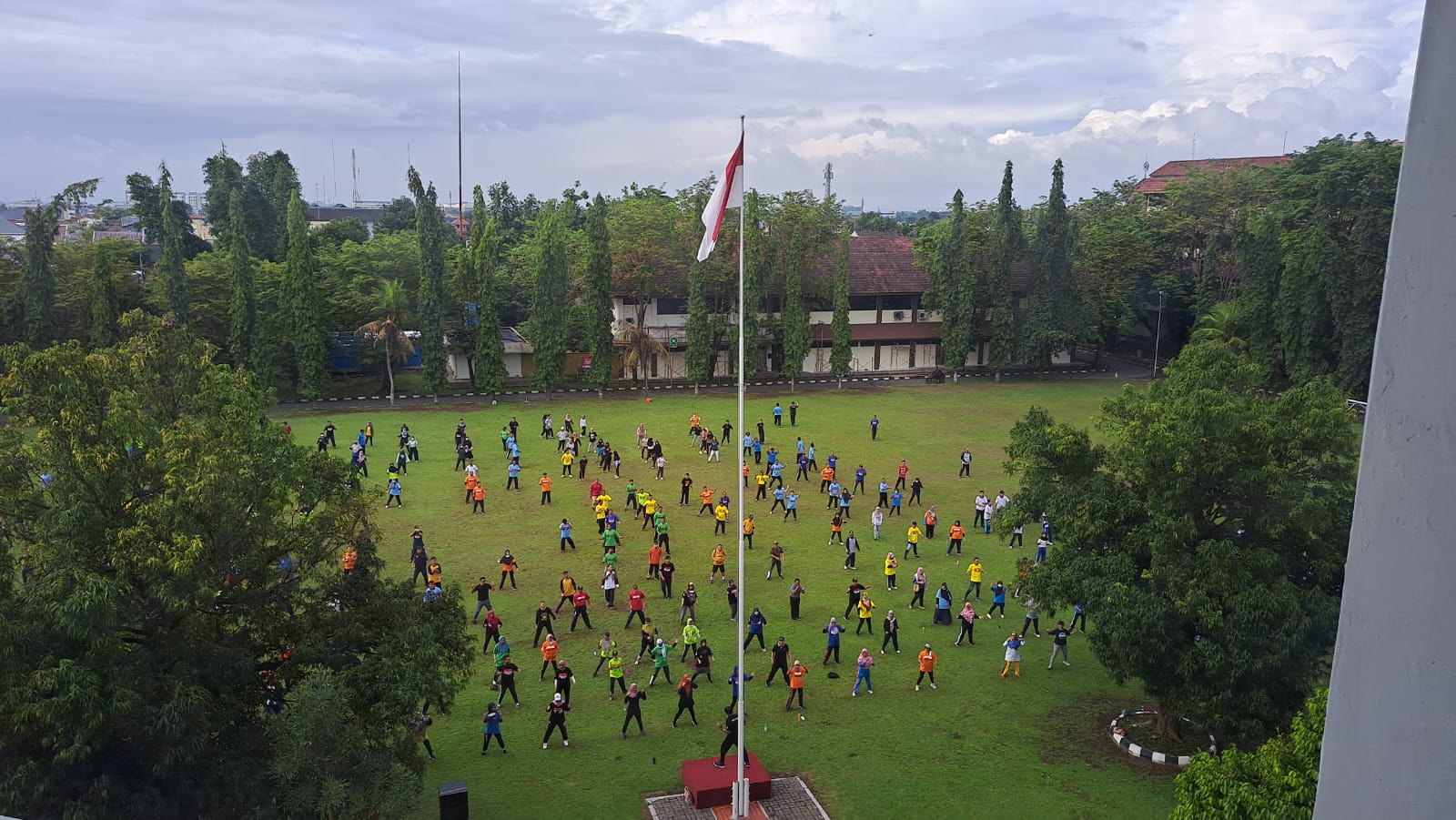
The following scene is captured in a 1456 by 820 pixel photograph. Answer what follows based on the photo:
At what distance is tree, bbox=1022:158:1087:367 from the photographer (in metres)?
44.7

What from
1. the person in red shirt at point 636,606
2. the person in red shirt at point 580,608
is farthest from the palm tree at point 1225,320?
the person in red shirt at point 580,608

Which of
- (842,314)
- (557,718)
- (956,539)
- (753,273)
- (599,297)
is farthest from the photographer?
(842,314)

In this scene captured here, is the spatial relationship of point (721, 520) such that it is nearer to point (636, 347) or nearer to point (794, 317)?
point (636, 347)

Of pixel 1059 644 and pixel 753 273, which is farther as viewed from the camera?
pixel 753 273

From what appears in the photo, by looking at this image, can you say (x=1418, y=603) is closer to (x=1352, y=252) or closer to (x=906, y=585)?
(x=906, y=585)

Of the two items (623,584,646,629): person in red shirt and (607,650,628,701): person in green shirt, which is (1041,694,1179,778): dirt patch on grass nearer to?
(607,650,628,701): person in green shirt

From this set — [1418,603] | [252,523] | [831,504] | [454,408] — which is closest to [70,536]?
[252,523]

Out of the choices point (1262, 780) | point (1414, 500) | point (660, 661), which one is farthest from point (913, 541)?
point (1414, 500)

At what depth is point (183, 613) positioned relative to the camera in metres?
10.1

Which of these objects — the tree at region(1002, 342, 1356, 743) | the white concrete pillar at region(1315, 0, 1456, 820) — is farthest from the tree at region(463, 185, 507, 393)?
the white concrete pillar at region(1315, 0, 1456, 820)

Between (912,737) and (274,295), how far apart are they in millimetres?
32101

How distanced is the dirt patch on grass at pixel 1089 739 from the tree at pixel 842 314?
29.3 metres

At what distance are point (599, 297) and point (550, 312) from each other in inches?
85.7

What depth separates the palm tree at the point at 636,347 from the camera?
41719 millimetres
